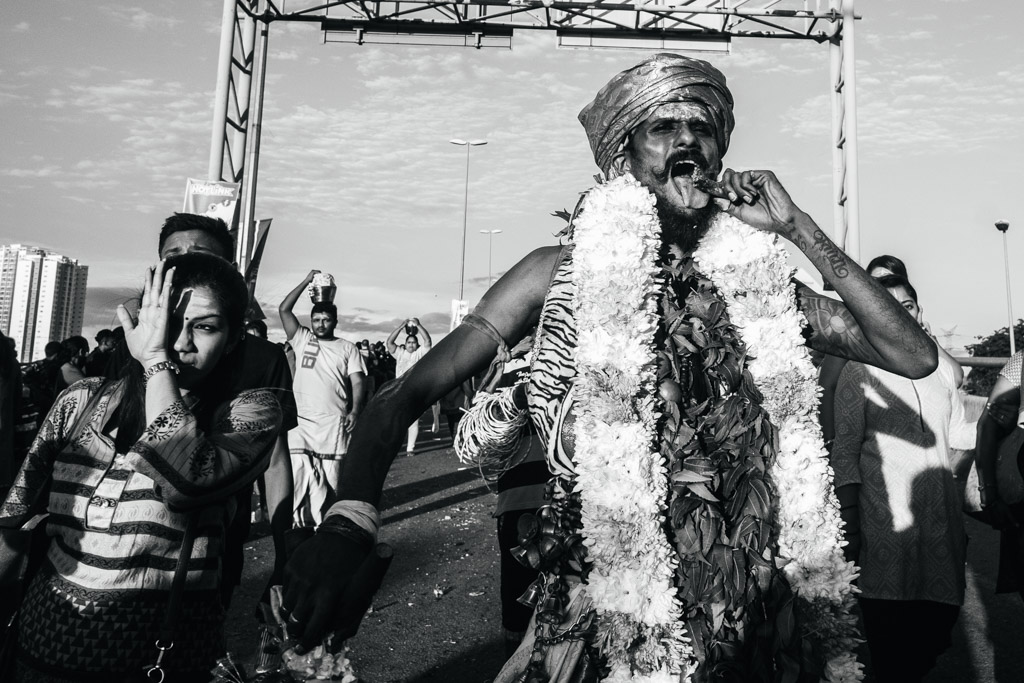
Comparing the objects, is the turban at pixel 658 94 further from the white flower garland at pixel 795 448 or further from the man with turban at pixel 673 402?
the white flower garland at pixel 795 448

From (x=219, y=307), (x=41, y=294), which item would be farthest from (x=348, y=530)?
(x=41, y=294)

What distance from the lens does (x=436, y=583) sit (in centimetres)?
693

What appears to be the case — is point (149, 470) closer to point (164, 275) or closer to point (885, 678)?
point (164, 275)

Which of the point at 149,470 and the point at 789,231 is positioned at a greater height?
the point at 789,231

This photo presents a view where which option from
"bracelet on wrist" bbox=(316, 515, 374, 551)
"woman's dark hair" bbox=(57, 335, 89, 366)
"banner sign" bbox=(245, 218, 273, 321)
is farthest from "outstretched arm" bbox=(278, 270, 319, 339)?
"bracelet on wrist" bbox=(316, 515, 374, 551)

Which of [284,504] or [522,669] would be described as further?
[284,504]

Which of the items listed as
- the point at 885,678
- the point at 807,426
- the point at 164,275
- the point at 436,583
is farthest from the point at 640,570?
the point at 436,583

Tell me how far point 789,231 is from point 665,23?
383 inches

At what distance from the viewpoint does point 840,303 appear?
2607mm

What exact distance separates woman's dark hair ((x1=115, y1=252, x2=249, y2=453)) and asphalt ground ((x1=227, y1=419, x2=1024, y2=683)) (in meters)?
2.59

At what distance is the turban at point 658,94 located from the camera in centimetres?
248

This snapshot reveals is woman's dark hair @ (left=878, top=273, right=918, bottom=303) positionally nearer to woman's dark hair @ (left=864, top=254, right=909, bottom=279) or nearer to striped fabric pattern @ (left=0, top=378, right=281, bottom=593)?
woman's dark hair @ (left=864, top=254, right=909, bottom=279)

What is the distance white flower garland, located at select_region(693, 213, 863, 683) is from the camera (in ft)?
7.54

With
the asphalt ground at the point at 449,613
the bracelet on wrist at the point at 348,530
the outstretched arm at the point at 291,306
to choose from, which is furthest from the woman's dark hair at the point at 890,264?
the outstretched arm at the point at 291,306
